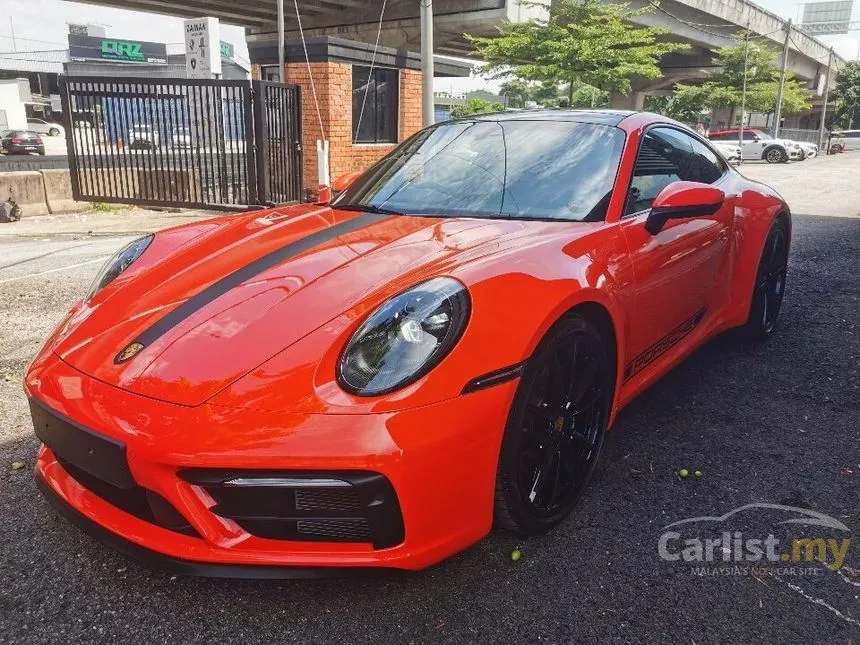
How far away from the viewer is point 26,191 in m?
10.8

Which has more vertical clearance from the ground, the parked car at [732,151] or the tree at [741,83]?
the tree at [741,83]

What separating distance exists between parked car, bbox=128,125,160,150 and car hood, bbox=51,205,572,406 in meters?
8.43

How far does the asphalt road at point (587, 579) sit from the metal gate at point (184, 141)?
7.12 m

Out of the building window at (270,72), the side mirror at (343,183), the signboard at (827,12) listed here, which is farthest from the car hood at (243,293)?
the signboard at (827,12)

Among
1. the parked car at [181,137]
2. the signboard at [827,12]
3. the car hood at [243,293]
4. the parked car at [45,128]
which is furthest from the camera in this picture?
the signboard at [827,12]

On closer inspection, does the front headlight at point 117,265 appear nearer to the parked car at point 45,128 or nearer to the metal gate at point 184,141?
the metal gate at point 184,141

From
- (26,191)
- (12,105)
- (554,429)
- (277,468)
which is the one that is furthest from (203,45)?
(12,105)

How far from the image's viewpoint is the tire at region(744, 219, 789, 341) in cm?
404

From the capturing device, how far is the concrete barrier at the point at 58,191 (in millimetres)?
11125

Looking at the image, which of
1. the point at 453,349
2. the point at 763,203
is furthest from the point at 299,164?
the point at 453,349

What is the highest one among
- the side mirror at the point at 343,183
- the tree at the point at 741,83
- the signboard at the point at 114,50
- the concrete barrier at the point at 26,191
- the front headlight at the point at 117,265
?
the signboard at the point at 114,50

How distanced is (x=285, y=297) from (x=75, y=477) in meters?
0.81

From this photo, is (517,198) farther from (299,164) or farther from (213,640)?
(299,164)
